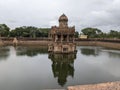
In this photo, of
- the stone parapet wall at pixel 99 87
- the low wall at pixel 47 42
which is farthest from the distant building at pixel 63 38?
the stone parapet wall at pixel 99 87

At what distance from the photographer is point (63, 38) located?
159ft

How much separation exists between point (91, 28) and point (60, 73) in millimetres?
93364

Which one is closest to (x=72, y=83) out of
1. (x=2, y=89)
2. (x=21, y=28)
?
(x=2, y=89)

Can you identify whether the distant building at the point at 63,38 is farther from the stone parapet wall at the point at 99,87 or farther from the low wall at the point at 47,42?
the stone parapet wall at the point at 99,87

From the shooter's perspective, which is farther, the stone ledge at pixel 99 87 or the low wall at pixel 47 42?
the low wall at pixel 47 42

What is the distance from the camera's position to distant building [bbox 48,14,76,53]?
44.0 meters

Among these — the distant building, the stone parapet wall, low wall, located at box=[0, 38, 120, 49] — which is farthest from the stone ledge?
low wall, located at box=[0, 38, 120, 49]

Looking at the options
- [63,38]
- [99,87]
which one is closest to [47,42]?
[63,38]

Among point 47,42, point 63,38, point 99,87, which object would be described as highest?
point 63,38

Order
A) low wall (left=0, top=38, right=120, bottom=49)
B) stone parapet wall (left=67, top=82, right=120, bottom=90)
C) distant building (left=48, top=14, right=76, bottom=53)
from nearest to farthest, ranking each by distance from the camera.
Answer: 1. stone parapet wall (left=67, top=82, right=120, bottom=90)
2. distant building (left=48, top=14, right=76, bottom=53)
3. low wall (left=0, top=38, right=120, bottom=49)

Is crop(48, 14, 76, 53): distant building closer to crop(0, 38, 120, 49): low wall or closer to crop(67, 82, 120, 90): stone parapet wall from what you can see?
crop(0, 38, 120, 49): low wall

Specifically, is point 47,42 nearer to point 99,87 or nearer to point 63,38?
point 63,38

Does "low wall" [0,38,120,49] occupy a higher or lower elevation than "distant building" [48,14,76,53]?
lower

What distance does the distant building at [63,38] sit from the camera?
144 ft
